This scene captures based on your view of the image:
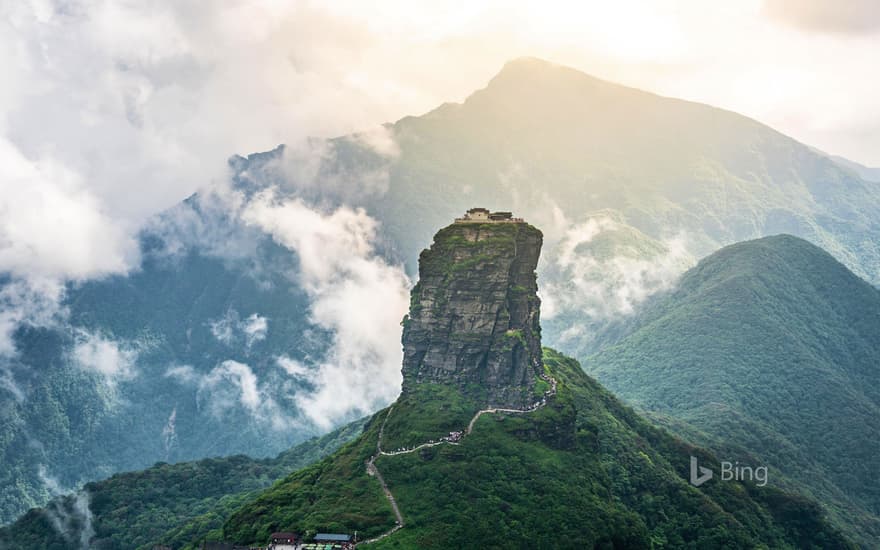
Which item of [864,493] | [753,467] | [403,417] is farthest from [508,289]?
[864,493]

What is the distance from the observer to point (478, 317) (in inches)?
4838

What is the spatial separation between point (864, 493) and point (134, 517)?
172 meters

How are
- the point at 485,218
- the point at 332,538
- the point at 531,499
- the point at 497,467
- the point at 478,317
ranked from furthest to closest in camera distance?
the point at 485,218 → the point at 478,317 → the point at 497,467 → the point at 531,499 → the point at 332,538

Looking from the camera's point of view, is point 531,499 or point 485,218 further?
point 485,218

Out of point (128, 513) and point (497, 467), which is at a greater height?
point (128, 513)

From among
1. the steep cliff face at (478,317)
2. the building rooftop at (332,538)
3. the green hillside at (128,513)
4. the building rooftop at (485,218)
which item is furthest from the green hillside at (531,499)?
the green hillside at (128,513)

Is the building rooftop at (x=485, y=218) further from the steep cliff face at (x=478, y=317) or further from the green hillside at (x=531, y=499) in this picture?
the green hillside at (x=531, y=499)

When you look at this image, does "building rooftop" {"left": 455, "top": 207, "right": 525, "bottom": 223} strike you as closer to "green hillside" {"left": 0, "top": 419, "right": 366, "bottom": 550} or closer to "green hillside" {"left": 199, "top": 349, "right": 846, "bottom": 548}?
"green hillside" {"left": 199, "top": 349, "right": 846, "bottom": 548}

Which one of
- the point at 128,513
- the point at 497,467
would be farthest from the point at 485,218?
the point at 128,513

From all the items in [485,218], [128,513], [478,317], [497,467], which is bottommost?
[497,467]

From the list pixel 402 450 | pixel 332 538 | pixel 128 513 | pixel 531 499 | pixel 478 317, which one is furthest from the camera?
pixel 128 513

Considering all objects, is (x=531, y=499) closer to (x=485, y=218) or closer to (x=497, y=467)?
(x=497, y=467)

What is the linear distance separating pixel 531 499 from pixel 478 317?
3001cm

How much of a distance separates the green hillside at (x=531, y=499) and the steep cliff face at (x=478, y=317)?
19.5 ft
